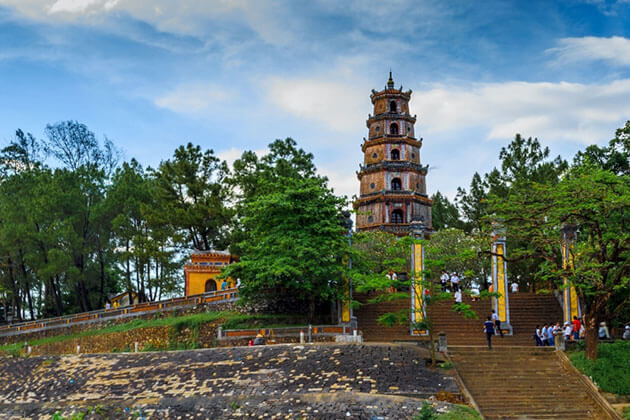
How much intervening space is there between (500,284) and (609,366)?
7.98m

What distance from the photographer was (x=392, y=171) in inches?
1690

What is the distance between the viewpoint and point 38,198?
1403 inches

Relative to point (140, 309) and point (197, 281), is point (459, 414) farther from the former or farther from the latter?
point (197, 281)

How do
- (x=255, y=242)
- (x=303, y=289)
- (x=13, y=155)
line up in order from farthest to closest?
(x=13, y=155) < (x=255, y=242) < (x=303, y=289)

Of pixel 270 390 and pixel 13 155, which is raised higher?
pixel 13 155

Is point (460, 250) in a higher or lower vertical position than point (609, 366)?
higher

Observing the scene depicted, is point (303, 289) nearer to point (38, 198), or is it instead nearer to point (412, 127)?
point (38, 198)

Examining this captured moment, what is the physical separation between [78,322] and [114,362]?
981 centimetres

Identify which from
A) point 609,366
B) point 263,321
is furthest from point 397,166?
point 609,366

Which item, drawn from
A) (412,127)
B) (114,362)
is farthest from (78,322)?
(412,127)

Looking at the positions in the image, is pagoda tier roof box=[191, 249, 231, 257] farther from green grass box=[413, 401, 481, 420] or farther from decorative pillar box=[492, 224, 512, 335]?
green grass box=[413, 401, 481, 420]

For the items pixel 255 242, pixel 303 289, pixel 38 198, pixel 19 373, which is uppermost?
pixel 38 198

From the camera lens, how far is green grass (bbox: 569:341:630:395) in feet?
61.9

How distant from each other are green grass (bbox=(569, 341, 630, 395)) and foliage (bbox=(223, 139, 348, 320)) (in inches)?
378
